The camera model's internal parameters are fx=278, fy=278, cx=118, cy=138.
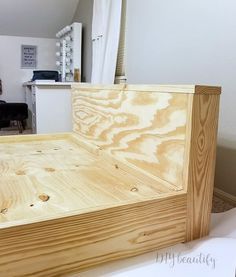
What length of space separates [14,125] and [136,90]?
13.3ft

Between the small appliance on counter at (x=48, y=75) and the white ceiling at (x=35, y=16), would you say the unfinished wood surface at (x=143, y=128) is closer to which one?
the small appliance on counter at (x=48, y=75)

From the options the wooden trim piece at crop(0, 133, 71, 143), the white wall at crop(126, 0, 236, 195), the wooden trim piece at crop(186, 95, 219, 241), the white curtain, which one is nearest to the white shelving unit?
the white curtain

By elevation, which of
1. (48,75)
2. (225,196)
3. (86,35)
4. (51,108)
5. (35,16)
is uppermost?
(35,16)

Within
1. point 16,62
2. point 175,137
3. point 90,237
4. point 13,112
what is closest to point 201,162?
point 175,137

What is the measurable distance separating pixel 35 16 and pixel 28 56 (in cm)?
100

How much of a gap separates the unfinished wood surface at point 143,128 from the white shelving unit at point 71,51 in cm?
263

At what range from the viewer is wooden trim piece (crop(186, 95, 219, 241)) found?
0.64 m

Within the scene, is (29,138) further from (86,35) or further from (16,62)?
(16,62)

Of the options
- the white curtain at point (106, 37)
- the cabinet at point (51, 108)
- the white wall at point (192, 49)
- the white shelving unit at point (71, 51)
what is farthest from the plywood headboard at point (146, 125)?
the white shelving unit at point (71, 51)

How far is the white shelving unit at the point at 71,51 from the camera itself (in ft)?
11.8

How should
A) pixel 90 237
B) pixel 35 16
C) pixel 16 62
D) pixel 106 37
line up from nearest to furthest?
1. pixel 90 237
2. pixel 106 37
3. pixel 35 16
4. pixel 16 62

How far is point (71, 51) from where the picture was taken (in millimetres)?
3752

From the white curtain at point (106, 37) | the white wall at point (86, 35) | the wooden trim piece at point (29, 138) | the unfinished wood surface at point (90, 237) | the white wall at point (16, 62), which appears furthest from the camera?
the white wall at point (16, 62)

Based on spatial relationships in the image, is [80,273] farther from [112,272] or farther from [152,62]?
[152,62]
